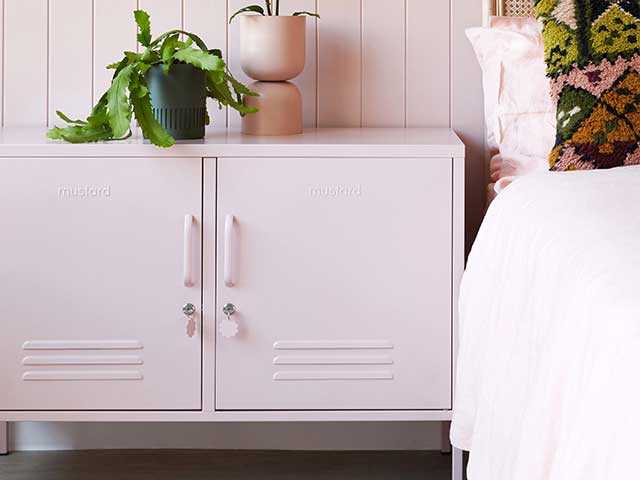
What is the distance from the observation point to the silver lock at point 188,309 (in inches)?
82.5

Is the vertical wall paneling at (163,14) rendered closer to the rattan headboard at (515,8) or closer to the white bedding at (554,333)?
the rattan headboard at (515,8)

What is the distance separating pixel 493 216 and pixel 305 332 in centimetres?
46

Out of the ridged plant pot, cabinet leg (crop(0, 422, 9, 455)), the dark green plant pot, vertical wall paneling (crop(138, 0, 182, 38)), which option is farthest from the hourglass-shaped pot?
cabinet leg (crop(0, 422, 9, 455))

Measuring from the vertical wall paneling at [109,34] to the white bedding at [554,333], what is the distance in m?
1.04

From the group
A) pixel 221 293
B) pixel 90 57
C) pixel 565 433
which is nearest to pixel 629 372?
pixel 565 433

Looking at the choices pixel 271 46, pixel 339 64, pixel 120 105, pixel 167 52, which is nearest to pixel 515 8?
pixel 339 64

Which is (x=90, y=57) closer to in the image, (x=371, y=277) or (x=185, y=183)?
(x=185, y=183)

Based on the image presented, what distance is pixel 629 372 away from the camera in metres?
0.98

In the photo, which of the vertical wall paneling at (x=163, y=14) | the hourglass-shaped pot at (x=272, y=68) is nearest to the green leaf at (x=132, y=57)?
the hourglass-shaped pot at (x=272, y=68)

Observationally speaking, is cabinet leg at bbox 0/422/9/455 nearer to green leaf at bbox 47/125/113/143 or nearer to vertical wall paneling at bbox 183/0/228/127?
green leaf at bbox 47/125/113/143

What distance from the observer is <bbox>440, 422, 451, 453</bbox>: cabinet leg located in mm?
2529

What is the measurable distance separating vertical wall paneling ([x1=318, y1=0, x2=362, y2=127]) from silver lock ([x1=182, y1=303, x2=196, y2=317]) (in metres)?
0.65

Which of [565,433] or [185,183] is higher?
[185,183]

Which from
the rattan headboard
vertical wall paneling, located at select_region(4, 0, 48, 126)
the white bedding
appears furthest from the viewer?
vertical wall paneling, located at select_region(4, 0, 48, 126)
